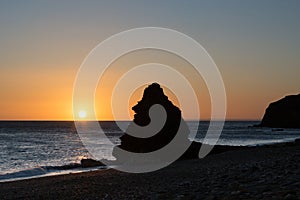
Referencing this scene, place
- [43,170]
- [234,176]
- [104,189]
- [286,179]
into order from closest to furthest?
[286,179], [234,176], [104,189], [43,170]

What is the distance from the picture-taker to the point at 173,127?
152ft

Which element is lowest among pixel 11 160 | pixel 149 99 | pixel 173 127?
pixel 11 160

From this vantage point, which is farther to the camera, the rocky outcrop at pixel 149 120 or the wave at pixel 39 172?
the rocky outcrop at pixel 149 120

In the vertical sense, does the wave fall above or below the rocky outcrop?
below

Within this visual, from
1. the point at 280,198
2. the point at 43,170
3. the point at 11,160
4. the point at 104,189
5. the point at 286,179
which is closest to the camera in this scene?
the point at 280,198

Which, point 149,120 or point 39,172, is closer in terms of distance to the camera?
point 39,172

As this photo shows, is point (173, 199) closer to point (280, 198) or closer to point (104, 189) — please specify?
point (280, 198)

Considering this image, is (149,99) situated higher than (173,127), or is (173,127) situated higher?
(149,99)

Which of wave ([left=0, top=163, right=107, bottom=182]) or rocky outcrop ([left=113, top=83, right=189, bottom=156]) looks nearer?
wave ([left=0, top=163, right=107, bottom=182])

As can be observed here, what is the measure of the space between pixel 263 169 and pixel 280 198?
18.3ft

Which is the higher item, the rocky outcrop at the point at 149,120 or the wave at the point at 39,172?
the rocky outcrop at the point at 149,120

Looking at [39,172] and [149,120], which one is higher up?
[149,120]

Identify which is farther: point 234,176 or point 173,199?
point 234,176

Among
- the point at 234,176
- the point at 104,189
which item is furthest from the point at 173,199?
the point at 104,189
